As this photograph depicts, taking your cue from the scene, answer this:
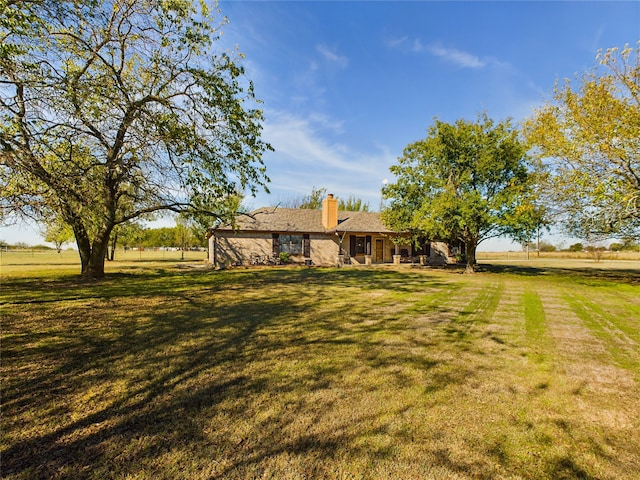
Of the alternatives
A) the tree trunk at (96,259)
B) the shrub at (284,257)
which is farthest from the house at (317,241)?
the tree trunk at (96,259)

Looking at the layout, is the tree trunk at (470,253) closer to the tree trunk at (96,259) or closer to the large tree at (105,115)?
the large tree at (105,115)

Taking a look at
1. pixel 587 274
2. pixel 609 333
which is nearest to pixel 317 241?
pixel 587 274

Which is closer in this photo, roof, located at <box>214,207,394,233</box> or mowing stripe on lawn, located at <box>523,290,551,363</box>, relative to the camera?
mowing stripe on lawn, located at <box>523,290,551,363</box>

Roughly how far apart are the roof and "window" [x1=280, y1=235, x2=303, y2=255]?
63 centimetres

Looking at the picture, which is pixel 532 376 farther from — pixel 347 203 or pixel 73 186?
pixel 347 203

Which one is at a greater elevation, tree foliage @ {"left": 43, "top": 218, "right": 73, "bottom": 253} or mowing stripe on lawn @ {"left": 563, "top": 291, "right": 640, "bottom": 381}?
tree foliage @ {"left": 43, "top": 218, "right": 73, "bottom": 253}

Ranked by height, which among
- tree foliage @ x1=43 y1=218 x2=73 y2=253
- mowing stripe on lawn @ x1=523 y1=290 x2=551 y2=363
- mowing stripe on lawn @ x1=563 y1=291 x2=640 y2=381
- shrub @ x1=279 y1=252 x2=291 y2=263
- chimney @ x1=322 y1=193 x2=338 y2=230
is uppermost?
chimney @ x1=322 y1=193 x2=338 y2=230

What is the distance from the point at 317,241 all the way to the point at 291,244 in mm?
2263

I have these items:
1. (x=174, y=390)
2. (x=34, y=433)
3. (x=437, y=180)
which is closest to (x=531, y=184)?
(x=437, y=180)

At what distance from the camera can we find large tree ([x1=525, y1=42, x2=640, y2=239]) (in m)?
11.7

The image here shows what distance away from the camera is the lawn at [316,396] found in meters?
2.47

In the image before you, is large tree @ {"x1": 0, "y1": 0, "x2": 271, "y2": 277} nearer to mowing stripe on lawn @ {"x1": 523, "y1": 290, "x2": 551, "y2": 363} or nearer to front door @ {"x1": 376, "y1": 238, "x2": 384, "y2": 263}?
mowing stripe on lawn @ {"x1": 523, "y1": 290, "x2": 551, "y2": 363}

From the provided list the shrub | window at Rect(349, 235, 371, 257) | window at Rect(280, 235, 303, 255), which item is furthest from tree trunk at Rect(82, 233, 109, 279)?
window at Rect(349, 235, 371, 257)

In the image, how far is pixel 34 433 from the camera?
2783 millimetres
